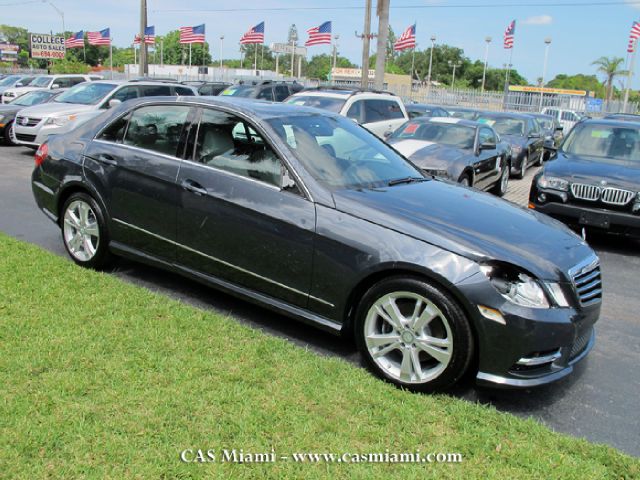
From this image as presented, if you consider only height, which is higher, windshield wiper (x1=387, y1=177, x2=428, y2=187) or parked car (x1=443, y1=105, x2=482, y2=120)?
parked car (x1=443, y1=105, x2=482, y2=120)

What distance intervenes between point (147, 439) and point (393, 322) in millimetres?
1552

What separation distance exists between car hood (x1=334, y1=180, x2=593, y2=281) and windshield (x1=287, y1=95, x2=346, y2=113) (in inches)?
301

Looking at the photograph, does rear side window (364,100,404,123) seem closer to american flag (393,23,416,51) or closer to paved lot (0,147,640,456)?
paved lot (0,147,640,456)

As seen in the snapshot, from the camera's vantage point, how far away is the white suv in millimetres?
11938

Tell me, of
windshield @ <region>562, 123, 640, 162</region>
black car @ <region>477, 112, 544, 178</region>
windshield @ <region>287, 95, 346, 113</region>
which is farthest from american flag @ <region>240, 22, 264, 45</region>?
windshield @ <region>562, 123, 640, 162</region>

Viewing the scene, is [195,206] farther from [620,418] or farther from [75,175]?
[620,418]

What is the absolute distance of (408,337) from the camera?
357 cm

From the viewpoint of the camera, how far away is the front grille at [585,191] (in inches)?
288

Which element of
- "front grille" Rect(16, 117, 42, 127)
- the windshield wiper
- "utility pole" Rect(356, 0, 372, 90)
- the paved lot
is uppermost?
"utility pole" Rect(356, 0, 372, 90)

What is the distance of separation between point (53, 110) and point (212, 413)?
39.0 ft

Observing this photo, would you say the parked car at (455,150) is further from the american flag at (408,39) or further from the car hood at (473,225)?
the american flag at (408,39)

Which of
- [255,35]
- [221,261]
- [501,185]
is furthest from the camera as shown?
[255,35]

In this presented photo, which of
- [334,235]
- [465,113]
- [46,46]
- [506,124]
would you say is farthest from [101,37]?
[334,235]

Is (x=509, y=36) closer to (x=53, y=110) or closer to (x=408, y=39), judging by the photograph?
(x=408, y=39)
